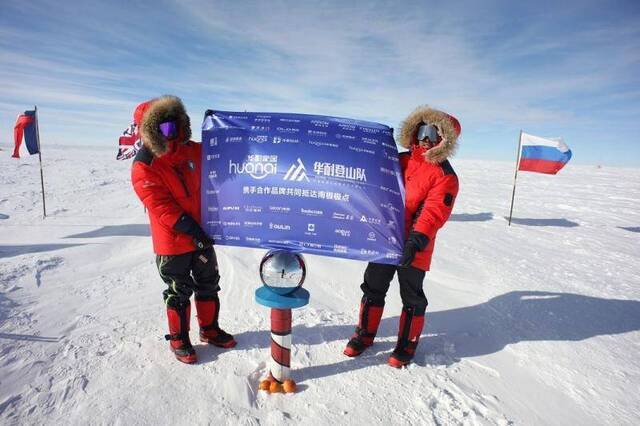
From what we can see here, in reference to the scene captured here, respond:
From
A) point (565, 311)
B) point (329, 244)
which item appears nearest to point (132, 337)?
point (329, 244)

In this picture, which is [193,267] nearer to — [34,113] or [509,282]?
→ [509,282]

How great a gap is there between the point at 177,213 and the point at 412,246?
1.91 metres

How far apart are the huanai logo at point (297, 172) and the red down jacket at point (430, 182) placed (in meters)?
1.00

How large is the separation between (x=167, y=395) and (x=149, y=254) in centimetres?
363

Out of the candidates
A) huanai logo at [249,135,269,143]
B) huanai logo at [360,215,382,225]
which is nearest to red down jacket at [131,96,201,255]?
huanai logo at [249,135,269,143]

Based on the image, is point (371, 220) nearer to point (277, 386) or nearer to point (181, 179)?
point (277, 386)

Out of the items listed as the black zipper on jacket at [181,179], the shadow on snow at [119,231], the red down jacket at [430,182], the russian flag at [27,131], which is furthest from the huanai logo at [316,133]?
the russian flag at [27,131]

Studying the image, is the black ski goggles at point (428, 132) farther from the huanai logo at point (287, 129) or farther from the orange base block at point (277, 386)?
the orange base block at point (277, 386)

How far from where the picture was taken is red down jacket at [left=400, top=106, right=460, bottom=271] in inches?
112

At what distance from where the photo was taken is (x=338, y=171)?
2.52 metres

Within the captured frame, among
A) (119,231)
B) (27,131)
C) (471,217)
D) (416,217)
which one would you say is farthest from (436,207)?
(27,131)

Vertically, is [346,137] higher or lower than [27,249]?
higher

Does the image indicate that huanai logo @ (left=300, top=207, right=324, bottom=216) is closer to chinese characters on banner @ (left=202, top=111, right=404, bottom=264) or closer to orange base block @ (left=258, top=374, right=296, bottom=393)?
chinese characters on banner @ (left=202, top=111, right=404, bottom=264)

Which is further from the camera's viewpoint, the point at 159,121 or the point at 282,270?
the point at 159,121
